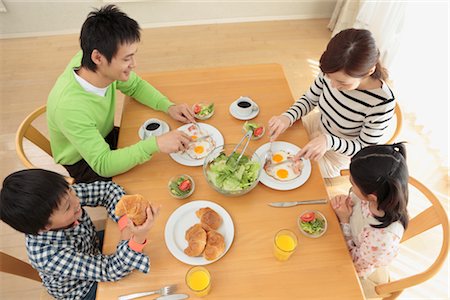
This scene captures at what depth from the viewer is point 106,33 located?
1523mm

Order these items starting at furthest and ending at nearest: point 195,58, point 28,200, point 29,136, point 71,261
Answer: point 195,58, point 29,136, point 71,261, point 28,200

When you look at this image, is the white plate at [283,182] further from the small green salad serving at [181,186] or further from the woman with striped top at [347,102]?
the small green salad serving at [181,186]

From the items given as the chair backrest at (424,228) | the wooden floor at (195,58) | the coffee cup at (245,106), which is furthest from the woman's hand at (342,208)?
the wooden floor at (195,58)

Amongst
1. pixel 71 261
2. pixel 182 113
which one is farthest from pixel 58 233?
pixel 182 113

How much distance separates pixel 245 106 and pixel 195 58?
2.23 meters

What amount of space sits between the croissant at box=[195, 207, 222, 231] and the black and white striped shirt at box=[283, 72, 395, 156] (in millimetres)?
692

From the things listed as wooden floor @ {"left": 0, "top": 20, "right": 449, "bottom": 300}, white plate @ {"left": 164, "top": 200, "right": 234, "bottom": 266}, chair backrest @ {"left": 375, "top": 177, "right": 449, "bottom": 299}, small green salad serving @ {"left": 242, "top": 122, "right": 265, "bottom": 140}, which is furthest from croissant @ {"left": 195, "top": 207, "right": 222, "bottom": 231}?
wooden floor @ {"left": 0, "top": 20, "right": 449, "bottom": 300}

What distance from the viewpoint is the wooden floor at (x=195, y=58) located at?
298 cm

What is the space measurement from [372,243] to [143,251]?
95 centimetres

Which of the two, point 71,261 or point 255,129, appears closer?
point 71,261

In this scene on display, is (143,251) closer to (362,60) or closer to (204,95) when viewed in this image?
(204,95)

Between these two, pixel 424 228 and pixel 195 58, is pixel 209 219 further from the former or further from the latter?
pixel 195 58

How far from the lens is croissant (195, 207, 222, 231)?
4.42 ft

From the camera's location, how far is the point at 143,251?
1.30 meters
